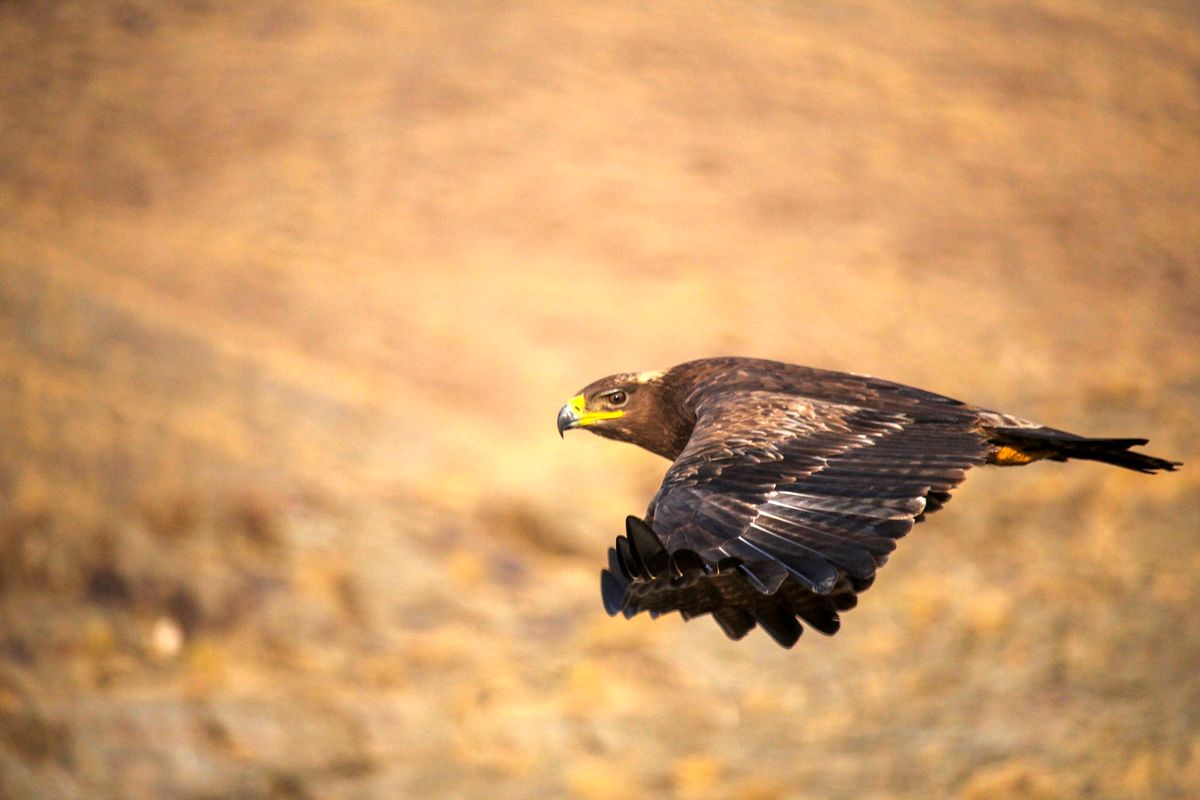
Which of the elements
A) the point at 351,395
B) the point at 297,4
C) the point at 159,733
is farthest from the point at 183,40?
the point at 159,733

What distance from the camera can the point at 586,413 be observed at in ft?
26.5

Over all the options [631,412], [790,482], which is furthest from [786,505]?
[631,412]

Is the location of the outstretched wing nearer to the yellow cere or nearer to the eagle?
the eagle

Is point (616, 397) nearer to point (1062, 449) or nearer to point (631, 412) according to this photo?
point (631, 412)

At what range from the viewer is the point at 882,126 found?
20859 millimetres

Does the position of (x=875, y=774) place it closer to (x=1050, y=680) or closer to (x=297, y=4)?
(x=1050, y=680)

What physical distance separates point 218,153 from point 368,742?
758cm

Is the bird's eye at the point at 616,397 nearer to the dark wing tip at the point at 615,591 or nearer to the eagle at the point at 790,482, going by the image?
the eagle at the point at 790,482

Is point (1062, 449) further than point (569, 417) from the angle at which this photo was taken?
No

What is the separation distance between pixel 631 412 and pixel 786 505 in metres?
2.23

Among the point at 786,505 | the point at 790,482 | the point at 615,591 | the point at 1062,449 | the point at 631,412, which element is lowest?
the point at 615,591

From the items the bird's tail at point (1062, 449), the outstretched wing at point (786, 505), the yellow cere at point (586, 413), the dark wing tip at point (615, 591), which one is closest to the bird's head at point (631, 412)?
the yellow cere at point (586, 413)

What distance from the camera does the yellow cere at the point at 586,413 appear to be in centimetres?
800

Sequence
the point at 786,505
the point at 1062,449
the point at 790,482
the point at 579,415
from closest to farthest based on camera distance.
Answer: the point at 786,505
the point at 790,482
the point at 1062,449
the point at 579,415
